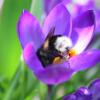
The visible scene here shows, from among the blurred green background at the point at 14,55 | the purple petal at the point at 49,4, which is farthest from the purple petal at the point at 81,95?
the purple petal at the point at 49,4

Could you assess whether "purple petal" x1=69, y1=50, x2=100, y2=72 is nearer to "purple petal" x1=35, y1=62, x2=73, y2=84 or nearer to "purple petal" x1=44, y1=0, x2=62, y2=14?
"purple petal" x1=35, y1=62, x2=73, y2=84

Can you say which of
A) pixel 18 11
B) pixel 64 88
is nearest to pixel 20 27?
pixel 18 11

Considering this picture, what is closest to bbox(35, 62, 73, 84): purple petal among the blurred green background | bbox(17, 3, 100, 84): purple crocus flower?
bbox(17, 3, 100, 84): purple crocus flower

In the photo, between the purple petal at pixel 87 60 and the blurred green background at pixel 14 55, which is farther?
the blurred green background at pixel 14 55

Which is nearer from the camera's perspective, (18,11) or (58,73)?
(58,73)

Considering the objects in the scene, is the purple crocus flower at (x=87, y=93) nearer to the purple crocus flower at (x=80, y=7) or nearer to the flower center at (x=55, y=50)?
the flower center at (x=55, y=50)

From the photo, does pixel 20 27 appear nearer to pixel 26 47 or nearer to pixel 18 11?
pixel 26 47
